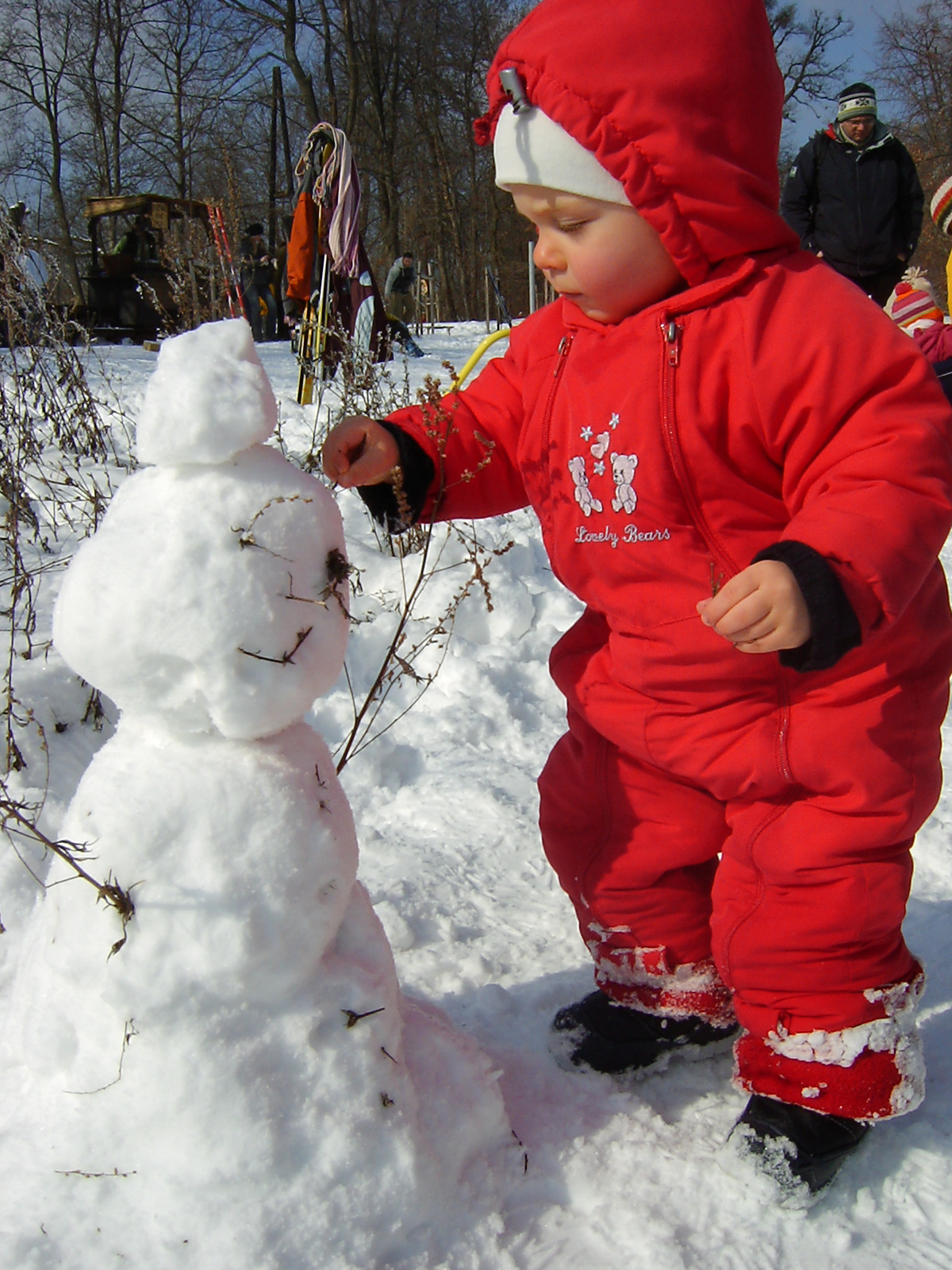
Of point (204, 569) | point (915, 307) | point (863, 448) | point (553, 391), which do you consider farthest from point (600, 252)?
point (915, 307)

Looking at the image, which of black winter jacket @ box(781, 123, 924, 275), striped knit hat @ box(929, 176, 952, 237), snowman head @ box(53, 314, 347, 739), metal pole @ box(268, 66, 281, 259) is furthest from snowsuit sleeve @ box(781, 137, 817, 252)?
metal pole @ box(268, 66, 281, 259)

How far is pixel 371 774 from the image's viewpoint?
247 cm

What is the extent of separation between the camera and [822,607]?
1.06m

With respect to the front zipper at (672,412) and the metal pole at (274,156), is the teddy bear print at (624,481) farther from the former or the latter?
the metal pole at (274,156)

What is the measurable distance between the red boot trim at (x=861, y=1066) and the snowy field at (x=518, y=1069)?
0.11 metres

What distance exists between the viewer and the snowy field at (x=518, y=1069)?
1.17 meters

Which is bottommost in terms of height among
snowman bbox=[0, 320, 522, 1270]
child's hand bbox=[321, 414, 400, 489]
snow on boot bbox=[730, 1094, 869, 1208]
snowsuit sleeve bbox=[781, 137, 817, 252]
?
snow on boot bbox=[730, 1094, 869, 1208]

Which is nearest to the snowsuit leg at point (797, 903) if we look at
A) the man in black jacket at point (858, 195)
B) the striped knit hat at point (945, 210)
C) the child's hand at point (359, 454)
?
the child's hand at point (359, 454)

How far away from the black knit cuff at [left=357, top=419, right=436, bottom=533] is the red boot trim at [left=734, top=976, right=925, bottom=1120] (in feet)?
3.19

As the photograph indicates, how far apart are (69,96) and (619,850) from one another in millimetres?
28037

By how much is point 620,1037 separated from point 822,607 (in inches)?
35.2

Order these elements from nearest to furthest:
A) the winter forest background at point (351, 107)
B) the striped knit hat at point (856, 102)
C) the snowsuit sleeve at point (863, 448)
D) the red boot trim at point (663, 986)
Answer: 1. the snowsuit sleeve at point (863, 448)
2. the red boot trim at point (663, 986)
3. the striped knit hat at point (856, 102)
4. the winter forest background at point (351, 107)

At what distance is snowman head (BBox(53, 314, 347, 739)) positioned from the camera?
0.98 meters

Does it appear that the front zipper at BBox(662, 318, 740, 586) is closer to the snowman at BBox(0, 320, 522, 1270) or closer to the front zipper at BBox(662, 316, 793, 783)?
the front zipper at BBox(662, 316, 793, 783)
